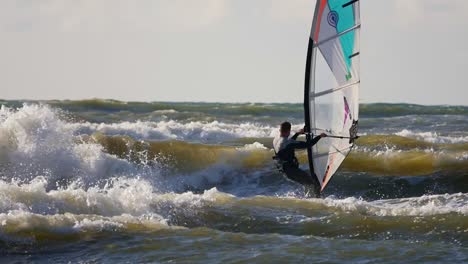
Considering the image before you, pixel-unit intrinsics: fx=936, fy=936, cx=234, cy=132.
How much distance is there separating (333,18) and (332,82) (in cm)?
75

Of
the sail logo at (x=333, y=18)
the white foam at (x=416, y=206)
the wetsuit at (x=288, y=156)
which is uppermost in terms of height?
the sail logo at (x=333, y=18)

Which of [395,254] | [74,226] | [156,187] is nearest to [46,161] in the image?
[156,187]

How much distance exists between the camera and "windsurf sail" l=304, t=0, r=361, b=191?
34.5ft

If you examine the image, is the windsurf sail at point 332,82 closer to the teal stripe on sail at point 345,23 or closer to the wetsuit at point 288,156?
the teal stripe on sail at point 345,23

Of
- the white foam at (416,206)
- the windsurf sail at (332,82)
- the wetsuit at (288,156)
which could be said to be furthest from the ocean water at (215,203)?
the windsurf sail at (332,82)

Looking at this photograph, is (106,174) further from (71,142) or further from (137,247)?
(137,247)

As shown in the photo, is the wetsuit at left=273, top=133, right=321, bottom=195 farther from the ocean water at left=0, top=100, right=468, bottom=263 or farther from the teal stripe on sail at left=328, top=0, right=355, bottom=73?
the teal stripe on sail at left=328, top=0, right=355, bottom=73

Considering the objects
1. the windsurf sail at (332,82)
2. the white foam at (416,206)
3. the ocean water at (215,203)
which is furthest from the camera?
the white foam at (416,206)

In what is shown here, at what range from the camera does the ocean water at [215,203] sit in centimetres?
919

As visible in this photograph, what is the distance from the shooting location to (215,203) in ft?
38.8

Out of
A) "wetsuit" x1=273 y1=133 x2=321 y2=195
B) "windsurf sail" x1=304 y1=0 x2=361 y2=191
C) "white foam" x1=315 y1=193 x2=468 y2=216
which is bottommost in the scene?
"white foam" x1=315 y1=193 x2=468 y2=216

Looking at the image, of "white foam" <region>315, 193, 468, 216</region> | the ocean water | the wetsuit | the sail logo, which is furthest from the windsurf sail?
the ocean water

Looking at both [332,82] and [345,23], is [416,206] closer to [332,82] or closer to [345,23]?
[332,82]

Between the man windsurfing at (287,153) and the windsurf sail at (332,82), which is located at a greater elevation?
the windsurf sail at (332,82)
